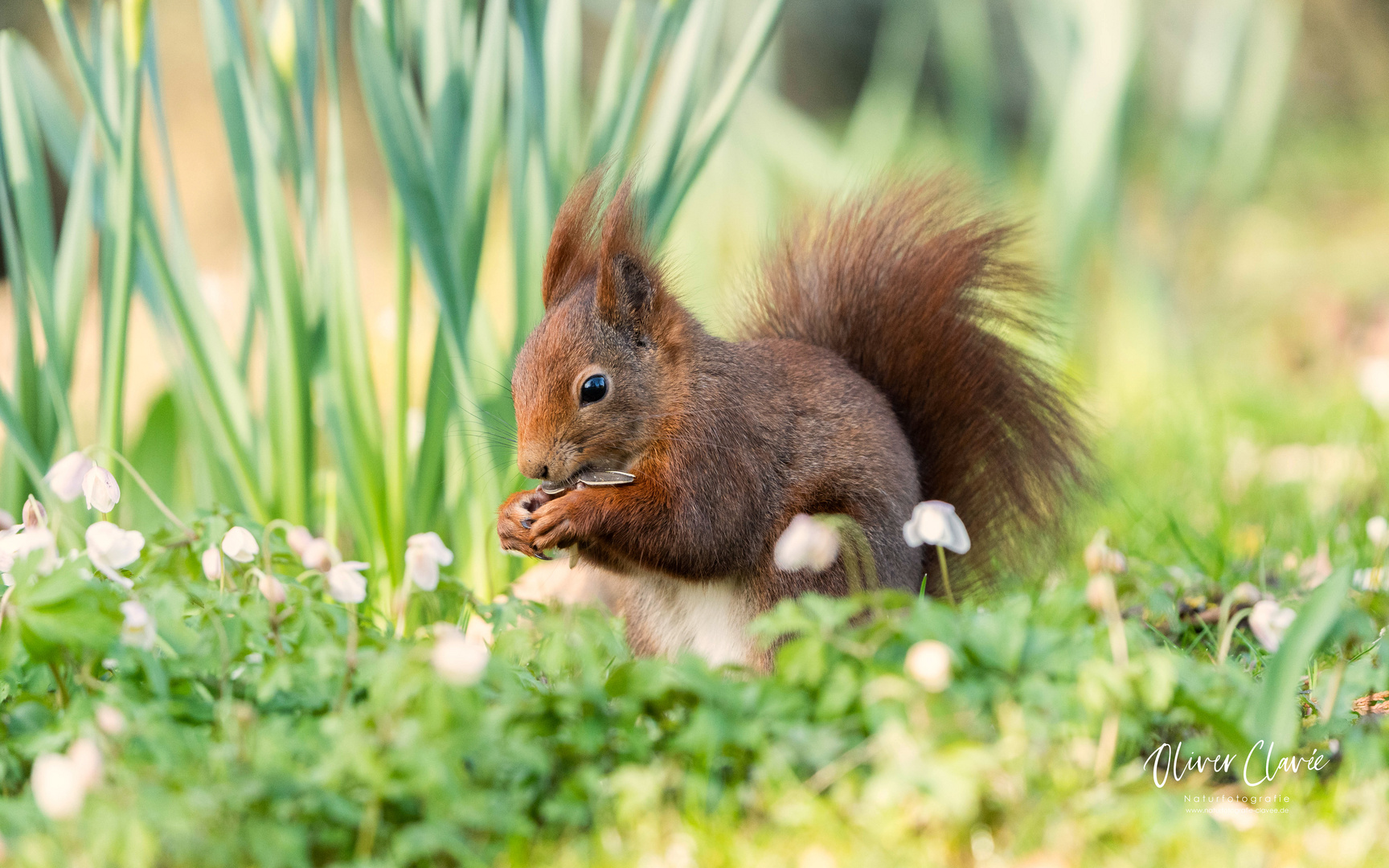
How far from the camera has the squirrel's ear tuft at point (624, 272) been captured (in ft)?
5.44

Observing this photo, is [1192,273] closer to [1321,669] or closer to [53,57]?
[1321,669]

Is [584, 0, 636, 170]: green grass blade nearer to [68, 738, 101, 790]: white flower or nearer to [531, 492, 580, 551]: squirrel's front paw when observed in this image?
[531, 492, 580, 551]: squirrel's front paw

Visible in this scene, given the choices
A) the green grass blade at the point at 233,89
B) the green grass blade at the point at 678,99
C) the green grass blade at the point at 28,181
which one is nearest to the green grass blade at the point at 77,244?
the green grass blade at the point at 28,181

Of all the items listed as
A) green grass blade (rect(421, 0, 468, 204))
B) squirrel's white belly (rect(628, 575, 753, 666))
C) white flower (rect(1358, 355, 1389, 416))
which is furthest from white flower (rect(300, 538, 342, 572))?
white flower (rect(1358, 355, 1389, 416))

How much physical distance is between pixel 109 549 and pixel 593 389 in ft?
2.08

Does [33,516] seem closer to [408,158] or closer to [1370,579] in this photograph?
[408,158]

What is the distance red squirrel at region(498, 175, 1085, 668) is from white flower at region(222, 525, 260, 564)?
0.33 m

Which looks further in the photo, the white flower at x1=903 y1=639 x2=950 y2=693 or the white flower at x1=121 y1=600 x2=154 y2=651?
A: the white flower at x1=121 y1=600 x2=154 y2=651

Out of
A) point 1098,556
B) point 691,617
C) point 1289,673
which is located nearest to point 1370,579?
point 1289,673

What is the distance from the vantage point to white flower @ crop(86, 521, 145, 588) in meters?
1.38

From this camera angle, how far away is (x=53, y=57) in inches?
210

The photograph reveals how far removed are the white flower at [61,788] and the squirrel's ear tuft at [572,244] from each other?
3.34 ft

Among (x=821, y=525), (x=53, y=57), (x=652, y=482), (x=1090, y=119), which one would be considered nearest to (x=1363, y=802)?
(x=821, y=525)

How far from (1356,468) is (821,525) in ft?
7.44
